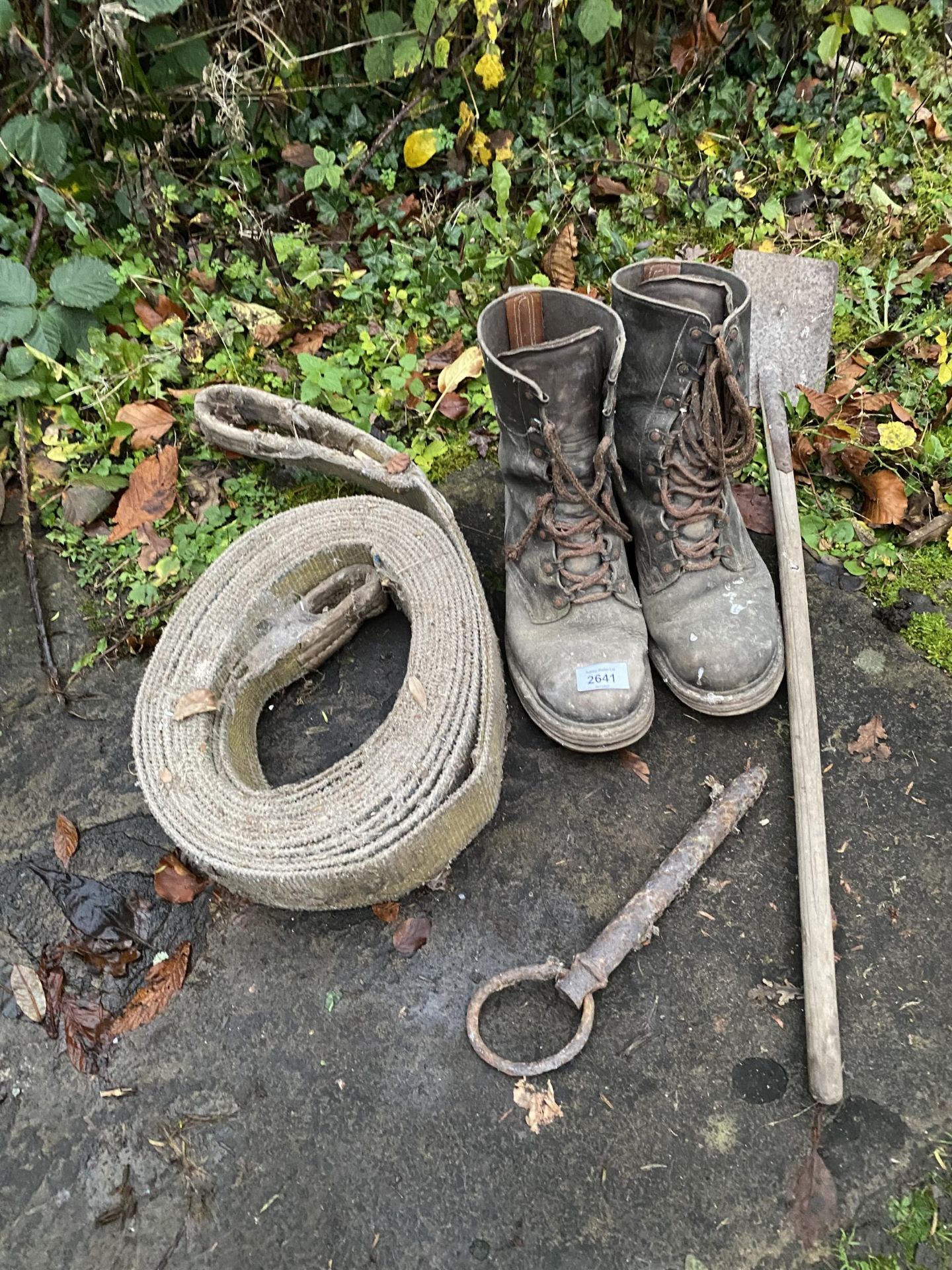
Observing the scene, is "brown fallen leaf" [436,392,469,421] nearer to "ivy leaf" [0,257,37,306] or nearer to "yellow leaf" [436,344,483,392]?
"yellow leaf" [436,344,483,392]

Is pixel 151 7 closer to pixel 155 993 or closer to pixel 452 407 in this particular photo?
pixel 452 407

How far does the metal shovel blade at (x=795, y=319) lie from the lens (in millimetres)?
2857

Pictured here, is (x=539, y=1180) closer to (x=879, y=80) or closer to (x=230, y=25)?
(x=230, y=25)

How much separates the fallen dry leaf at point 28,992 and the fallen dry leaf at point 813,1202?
5.59 ft

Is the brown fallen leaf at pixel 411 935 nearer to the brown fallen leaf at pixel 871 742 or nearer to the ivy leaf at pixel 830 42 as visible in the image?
the brown fallen leaf at pixel 871 742

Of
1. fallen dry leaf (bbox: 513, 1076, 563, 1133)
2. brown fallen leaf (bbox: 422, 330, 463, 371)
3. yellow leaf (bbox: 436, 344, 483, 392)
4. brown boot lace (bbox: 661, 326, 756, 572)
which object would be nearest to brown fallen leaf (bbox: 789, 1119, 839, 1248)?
fallen dry leaf (bbox: 513, 1076, 563, 1133)

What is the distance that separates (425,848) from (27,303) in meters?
2.38

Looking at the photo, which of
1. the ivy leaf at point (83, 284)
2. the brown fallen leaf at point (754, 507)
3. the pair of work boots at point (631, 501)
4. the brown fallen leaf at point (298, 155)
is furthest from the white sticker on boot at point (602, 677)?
the brown fallen leaf at point (298, 155)

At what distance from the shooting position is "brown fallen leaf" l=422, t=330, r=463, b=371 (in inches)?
124

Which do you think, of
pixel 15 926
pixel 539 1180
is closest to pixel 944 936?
pixel 539 1180

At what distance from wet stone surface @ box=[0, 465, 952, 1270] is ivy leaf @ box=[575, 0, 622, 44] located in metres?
2.54

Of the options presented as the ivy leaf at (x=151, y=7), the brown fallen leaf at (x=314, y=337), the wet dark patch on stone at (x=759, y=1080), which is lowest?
the wet dark patch on stone at (x=759, y=1080)

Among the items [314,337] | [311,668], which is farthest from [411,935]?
[314,337]

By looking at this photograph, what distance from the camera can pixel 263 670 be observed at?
233 centimetres
